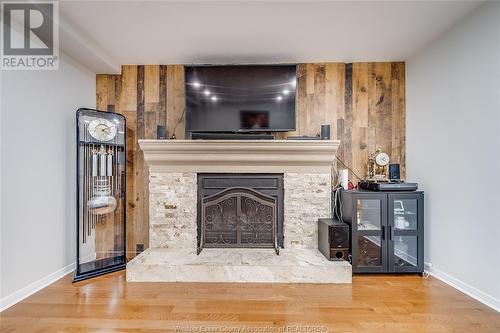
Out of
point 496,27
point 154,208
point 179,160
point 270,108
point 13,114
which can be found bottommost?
point 154,208

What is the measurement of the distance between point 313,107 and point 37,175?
2.90m

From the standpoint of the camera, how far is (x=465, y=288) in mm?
2137

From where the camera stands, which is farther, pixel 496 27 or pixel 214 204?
pixel 214 204

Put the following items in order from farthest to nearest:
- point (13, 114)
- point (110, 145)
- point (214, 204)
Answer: point (214, 204)
point (110, 145)
point (13, 114)

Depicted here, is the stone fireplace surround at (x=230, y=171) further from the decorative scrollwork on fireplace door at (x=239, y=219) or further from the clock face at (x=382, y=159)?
the clock face at (x=382, y=159)

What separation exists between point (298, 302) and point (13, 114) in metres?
2.80

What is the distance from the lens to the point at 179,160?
280 centimetres

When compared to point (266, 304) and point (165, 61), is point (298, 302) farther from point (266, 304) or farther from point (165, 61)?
point (165, 61)

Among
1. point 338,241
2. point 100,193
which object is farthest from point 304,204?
point 100,193

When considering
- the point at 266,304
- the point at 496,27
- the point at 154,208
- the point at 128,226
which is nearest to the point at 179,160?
the point at 154,208

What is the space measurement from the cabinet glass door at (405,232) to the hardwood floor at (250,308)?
7.0 inches

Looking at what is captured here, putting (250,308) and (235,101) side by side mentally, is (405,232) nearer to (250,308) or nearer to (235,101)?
(250,308)

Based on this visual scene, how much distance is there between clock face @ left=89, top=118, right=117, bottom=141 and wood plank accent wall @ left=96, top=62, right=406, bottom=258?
1.11ft

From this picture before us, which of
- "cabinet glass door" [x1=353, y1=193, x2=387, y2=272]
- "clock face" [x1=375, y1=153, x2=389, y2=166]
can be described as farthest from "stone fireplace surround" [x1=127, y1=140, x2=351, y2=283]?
"clock face" [x1=375, y1=153, x2=389, y2=166]
